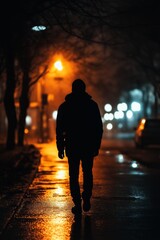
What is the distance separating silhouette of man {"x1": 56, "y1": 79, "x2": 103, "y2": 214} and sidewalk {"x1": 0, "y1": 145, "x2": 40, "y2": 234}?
1.29m

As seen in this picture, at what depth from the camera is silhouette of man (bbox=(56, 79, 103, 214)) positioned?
11.3m

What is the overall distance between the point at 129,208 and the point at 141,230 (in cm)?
235

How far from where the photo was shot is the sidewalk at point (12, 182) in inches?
469

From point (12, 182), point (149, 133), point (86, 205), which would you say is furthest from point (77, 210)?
point (149, 133)

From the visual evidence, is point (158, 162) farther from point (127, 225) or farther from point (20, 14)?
point (127, 225)

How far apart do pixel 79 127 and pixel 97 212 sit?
5.14 ft

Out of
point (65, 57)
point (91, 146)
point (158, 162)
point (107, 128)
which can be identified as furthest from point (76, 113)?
point (107, 128)

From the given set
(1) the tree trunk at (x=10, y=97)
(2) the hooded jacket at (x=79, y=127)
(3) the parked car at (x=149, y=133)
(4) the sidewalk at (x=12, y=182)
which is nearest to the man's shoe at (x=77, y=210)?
(2) the hooded jacket at (x=79, y=127)

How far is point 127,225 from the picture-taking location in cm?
1054

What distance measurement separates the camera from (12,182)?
655 inches

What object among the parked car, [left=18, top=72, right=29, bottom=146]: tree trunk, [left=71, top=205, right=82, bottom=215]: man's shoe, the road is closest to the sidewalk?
the road

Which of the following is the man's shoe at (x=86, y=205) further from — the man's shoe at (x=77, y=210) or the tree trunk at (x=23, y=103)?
the tree trunk at (x=23, y=103)

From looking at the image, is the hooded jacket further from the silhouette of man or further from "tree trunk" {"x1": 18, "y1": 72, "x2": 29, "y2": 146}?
"tree trunk" {"x1": 18, "y1": 72, "x2": 29, "y2": 146}

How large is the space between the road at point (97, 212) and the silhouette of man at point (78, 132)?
75 cm
